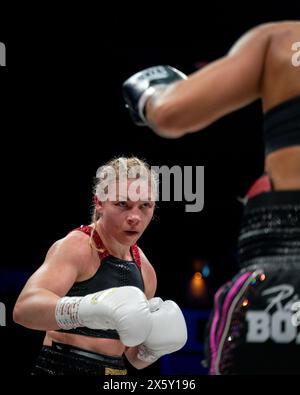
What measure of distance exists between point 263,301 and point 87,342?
1.28m

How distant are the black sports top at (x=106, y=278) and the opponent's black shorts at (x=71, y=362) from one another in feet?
0.23

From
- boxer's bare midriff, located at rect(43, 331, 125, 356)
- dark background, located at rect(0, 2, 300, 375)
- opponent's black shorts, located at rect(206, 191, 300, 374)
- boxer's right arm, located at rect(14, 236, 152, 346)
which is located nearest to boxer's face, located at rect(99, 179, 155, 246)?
boxer's right arm, located at rect(14, 236, 152, 346)

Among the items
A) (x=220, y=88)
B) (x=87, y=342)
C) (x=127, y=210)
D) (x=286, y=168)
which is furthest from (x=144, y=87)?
(x=87, y=342)

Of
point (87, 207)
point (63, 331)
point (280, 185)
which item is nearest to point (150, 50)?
point (87, 207)

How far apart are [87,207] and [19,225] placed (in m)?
0.59

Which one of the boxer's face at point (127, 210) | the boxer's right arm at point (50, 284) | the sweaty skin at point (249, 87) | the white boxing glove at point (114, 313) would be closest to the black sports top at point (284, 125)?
the sweaty skin at point (249, 87)

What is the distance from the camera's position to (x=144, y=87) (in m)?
1.28

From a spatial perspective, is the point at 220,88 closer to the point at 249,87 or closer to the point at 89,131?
the point at 249,87

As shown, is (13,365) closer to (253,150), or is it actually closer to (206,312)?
(206,312)

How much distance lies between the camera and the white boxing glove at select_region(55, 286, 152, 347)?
175 centimetres

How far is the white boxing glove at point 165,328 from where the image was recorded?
1.99 metres

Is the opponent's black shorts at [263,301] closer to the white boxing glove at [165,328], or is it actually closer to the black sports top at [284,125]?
the black sports top at [284,125]

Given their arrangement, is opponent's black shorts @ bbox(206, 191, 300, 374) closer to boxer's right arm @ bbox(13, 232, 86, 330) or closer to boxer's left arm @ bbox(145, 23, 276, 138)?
boxer's left arm @ bbox(145, 23, 276, 138)

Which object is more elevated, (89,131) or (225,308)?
(89,131)
